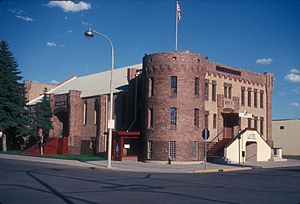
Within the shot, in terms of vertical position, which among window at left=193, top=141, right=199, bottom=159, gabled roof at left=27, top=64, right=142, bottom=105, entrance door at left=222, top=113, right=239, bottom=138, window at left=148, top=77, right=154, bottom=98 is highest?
gabled roof at left=27, top=64, right=142, bottom=105

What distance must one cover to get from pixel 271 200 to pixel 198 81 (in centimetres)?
2285

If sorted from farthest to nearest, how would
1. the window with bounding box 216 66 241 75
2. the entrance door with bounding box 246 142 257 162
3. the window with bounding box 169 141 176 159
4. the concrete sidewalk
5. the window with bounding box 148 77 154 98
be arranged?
the window with bounding box 216 66 241 75 → the entrance door with bounding box 246 142 257 162 → the window with bounding box 148 77 154 98 → the window with bounding box 169 141 176 159 → the concrete sidewalk

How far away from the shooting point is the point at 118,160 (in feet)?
113

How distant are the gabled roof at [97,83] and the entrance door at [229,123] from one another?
471 inches

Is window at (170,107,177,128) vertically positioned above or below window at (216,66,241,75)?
below

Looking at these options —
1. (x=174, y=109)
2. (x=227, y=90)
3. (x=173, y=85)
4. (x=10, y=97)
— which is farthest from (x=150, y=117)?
(x=10, y=97)

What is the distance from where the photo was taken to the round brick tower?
3300cm

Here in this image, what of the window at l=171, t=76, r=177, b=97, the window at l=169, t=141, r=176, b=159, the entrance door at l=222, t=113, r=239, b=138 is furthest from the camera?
the entrance door at l=222, t=113, r=239, b=138

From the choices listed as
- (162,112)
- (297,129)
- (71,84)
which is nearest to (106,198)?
(162,112)

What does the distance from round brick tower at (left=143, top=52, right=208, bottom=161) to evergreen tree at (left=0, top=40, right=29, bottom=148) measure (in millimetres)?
19000

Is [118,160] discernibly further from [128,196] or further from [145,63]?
[128,196]

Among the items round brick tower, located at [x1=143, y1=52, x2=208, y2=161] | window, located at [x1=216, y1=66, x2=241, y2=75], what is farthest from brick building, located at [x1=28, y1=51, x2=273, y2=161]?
window, located at [x1=216, y1=66, x2=241, y2=75]

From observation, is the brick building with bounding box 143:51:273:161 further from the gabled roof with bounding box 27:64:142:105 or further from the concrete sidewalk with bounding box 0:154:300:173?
the gabled roof with bounding box 27:64:142:105

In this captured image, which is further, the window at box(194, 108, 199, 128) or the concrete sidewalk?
the window at box(194, 108, 199, 128)
